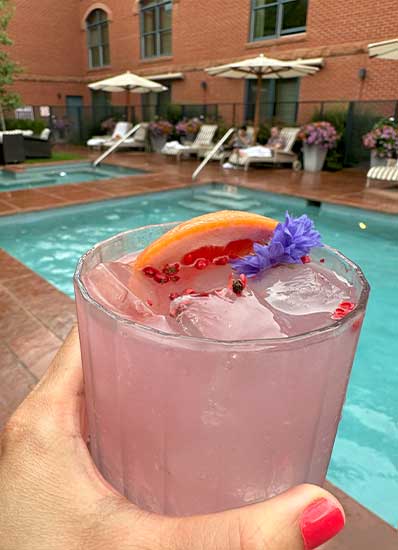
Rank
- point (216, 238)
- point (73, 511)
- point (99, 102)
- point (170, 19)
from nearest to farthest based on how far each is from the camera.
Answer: point (73, 511) < point (216, 238) < point (170, 19) < point (99, 102)

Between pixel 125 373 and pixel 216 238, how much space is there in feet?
0.93

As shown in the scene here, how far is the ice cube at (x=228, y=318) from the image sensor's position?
2.03ft

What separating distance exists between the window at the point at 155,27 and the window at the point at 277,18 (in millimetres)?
4277

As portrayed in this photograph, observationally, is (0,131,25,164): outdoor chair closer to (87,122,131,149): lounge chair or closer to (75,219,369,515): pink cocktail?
(87,122,131,149): lounge chair

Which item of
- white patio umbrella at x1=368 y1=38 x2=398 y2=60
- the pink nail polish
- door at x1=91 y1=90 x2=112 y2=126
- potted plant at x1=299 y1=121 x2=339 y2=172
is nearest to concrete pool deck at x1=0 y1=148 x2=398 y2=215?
potted plant at x1=299 y1=121 x2=339 y2=172

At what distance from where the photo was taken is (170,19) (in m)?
16.0

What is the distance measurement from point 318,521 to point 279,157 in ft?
35.8

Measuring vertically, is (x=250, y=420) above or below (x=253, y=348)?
A: below

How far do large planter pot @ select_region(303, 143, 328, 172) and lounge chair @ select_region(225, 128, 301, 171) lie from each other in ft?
0.99

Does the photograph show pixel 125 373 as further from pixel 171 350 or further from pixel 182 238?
pixel 182 238

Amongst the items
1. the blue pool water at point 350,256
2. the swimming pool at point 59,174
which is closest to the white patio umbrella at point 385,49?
the blue pool water at point 350,256

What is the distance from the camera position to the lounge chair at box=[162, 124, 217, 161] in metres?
12.2

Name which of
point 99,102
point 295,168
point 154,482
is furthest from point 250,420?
point 99,102

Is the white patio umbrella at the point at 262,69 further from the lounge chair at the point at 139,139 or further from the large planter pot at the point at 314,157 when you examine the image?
the lounge chair at the point at 139,139
